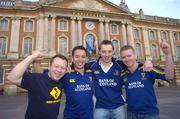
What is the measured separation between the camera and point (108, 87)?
339cm

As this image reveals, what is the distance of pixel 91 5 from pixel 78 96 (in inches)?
1096

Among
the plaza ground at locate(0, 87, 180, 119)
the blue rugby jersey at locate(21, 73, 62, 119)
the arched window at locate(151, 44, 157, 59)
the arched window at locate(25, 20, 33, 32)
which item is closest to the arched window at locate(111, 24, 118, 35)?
the arched window at locate(151, 44, 157, 59)

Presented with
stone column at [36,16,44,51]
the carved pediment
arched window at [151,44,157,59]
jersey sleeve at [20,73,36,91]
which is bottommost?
jersey sleeve at [20,73,36,91]

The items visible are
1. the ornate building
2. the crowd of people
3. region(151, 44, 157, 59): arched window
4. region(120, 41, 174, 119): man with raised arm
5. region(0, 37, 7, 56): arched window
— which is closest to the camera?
the crowd of people

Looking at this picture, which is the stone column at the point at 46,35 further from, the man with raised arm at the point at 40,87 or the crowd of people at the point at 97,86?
the man with raised arm at the point at 40,87

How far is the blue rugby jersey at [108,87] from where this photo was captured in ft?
10.9

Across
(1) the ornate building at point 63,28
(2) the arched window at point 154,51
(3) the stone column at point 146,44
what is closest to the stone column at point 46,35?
(1) the ornate building at point 63,28

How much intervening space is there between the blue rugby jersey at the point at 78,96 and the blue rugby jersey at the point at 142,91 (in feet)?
2.61

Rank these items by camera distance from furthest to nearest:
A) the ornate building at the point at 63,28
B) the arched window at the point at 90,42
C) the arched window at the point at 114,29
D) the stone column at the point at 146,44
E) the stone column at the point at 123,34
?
the stone column at the point at 146,44 → the arched window at the point at 114,29 → the stone column at the point at 123,34 → the arched window at the point at 90,42 → the ornate building at the point at 63,28

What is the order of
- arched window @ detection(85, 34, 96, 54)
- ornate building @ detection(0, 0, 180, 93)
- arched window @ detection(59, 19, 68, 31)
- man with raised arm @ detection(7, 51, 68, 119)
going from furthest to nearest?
arched window @ detection(59, 19, 68, 31) → arched window @ detection(85, 34, 96, 54) → ornate building @ detection(0, 0, 180, 93) → man with raised arm @ detection(7, 51, 68, 119)

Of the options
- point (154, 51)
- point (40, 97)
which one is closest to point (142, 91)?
point (40, 97)

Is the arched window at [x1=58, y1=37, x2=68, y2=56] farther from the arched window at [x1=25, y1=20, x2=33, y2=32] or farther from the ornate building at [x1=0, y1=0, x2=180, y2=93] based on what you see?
the arched window at [x1=25, y1=20, x2=33, y2=32]

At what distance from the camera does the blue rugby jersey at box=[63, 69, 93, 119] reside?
3.06m

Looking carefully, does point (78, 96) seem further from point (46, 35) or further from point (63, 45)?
point (63, 45)
